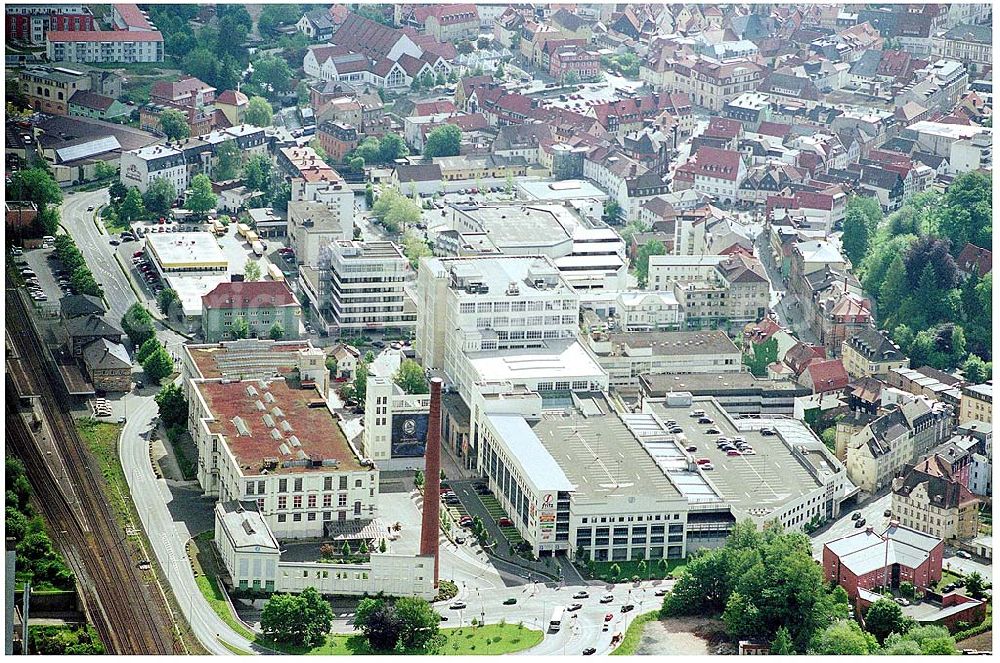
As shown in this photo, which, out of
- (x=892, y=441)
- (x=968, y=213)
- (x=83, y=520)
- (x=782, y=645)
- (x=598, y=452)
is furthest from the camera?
(x=968, y=213)

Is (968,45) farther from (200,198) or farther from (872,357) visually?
(200,198)

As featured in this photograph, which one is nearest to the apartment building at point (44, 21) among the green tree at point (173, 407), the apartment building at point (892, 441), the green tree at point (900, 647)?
the green tree at point (173, 407)

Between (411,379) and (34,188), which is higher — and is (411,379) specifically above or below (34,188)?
below

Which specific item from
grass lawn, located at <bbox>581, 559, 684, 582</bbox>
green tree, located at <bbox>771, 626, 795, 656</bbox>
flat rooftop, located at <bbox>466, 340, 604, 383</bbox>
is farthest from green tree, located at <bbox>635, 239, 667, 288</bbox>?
green tree, located at <bbox>771, 626, 795, 656</bbox>

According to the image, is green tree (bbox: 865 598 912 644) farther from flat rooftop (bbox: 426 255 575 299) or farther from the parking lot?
the parking lot

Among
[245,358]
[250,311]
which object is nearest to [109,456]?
[245,358]

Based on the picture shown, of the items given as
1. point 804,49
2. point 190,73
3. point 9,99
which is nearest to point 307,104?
point 190,73
